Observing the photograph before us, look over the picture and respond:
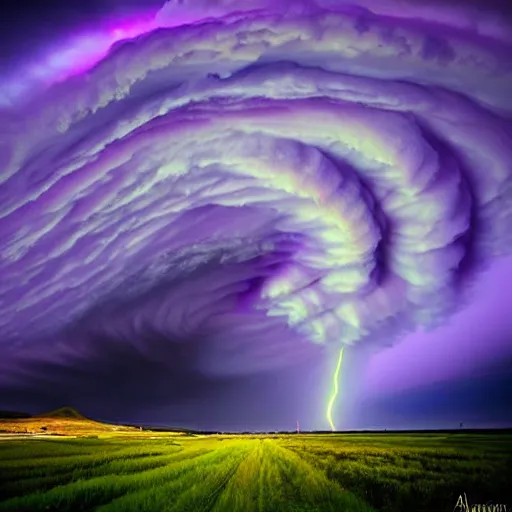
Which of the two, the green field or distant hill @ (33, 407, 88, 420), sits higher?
distant hill @ (33, 407, 88, 420)

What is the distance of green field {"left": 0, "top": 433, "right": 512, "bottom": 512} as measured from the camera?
32.5 feet

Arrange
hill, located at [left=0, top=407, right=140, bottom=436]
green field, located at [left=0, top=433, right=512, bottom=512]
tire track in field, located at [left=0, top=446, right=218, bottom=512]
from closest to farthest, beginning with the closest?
1. tire track in field, located at [left=0, top=446, right=218, bottom=512]
2. green field, located at [left=0, top=433, right=512, bottom=512]
3. hill, located at [left=0, top=407, right=140, bottom=436]

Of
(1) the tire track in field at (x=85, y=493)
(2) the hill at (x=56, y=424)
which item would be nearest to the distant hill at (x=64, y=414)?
(2) the hill at (x=56, y=424)

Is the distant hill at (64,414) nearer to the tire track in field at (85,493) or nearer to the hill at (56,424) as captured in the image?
the hill at (56,424)

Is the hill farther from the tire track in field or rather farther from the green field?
the tire track in field

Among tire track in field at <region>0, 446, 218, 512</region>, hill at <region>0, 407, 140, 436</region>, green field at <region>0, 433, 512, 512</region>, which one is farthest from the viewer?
hill at <region>0, 407, 140, 436</region>

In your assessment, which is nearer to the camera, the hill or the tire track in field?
the tire track in field

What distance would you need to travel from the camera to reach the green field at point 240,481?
9.91 m

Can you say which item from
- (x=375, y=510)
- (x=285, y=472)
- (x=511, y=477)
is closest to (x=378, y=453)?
(x=285, y=472)

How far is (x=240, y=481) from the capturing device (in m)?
13.2

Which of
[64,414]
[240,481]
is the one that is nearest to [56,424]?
[64,414]

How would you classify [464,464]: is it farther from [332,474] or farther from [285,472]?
[285,472]

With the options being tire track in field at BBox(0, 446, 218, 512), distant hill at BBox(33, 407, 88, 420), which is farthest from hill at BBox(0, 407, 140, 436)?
tire track in field at BBox(0, 446, 218, 512)

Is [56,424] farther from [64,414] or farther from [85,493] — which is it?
[85,493]
